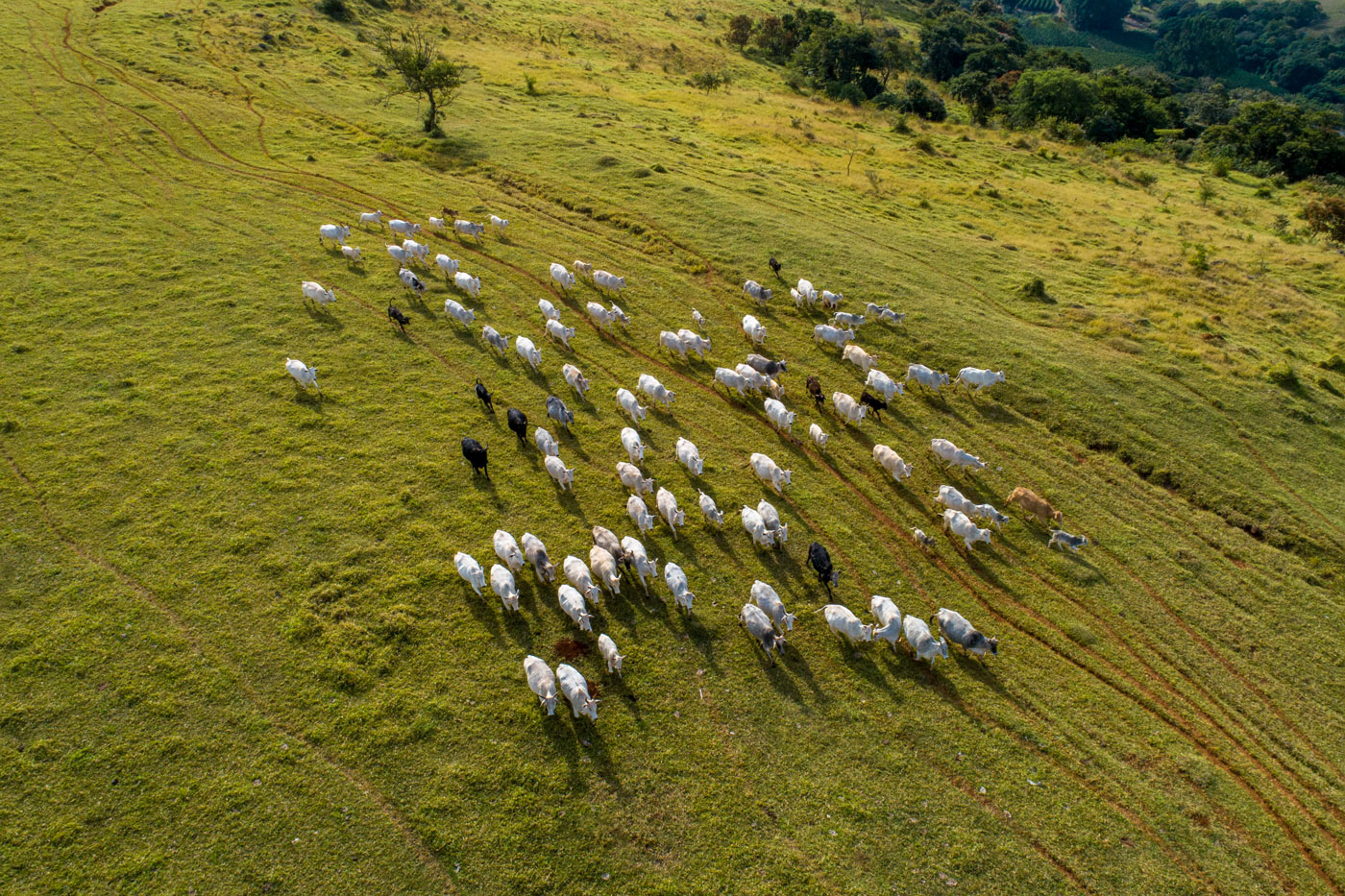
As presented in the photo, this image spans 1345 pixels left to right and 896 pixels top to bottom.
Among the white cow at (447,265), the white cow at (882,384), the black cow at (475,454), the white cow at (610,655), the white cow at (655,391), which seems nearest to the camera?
the white cow at (610,655)

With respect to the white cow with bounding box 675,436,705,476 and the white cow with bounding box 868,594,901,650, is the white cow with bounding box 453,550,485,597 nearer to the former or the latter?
the white cow with bounding box 675,436,705,476

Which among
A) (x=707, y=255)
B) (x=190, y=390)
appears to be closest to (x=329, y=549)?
(x=190, y=390)

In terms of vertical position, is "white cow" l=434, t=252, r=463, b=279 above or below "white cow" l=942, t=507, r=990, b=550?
above

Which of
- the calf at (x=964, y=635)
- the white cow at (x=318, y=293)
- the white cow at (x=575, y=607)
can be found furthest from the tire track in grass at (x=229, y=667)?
the calf at (x=964, y=635)

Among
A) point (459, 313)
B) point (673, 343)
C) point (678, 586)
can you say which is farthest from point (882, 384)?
point (459, 313)

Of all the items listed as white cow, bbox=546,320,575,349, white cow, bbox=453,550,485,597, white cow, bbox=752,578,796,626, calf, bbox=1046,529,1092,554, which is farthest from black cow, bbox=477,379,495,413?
calf, bbox=1046,529,1092,554

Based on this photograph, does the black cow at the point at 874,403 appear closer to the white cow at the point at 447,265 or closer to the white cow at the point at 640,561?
the white cow at the point at 640,561
